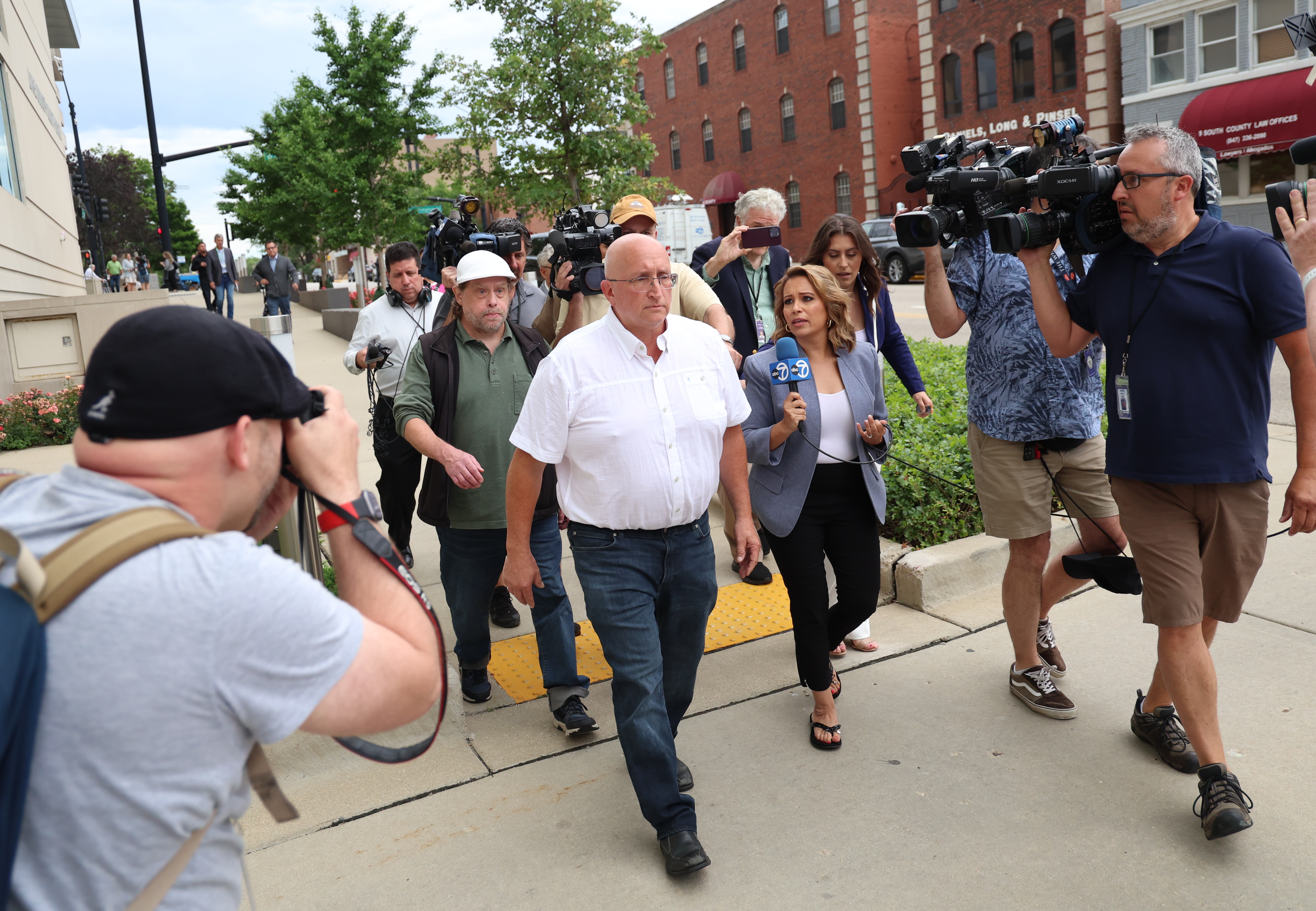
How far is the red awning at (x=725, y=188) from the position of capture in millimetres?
44656

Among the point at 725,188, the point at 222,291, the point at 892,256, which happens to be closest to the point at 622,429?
the point at 222,291

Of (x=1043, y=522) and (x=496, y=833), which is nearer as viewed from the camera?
(x=496, y=833)

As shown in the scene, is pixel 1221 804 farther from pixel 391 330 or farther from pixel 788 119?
pixel 788 119

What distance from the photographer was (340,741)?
1.62 m

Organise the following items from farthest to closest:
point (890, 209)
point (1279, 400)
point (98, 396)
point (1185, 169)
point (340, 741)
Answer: point (890, 209)
point (1279, 400)
point (1185, 169)
point (340, 741)
point (98, 396)

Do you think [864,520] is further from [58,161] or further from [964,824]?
[58,161]

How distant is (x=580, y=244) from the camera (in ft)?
15.3

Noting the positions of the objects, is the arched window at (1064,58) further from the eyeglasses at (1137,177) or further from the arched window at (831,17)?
the eyeglasses at (1137,177)

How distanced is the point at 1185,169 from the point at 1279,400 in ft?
23.5

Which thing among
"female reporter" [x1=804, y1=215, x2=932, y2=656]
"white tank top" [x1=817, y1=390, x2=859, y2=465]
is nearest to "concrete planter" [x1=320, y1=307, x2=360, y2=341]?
"female reporter" [x1=804, y1=215, x2=932, y2=656]

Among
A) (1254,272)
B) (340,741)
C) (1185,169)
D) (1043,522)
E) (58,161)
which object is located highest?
(58,161)

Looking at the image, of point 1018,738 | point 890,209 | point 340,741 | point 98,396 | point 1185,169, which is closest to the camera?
point 98,396

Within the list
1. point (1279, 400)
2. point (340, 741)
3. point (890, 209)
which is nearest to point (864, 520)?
point (340, 741)

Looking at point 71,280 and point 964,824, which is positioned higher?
point 71,280
